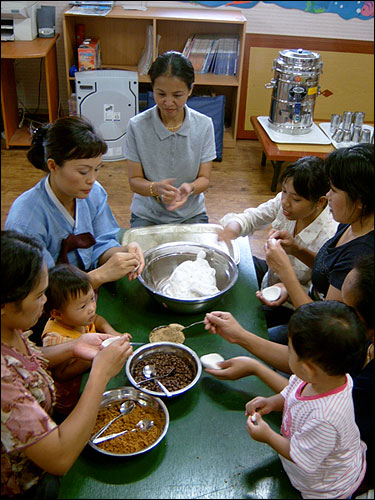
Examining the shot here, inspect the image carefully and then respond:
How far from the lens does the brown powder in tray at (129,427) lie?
108 centimetres

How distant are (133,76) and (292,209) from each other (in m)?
2.36

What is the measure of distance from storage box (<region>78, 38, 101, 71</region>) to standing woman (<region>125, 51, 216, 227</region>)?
84.7 inches

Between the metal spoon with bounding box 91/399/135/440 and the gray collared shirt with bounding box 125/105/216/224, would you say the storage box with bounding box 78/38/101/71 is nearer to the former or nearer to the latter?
the gray collared shirt with bounding box 125/105/216/224

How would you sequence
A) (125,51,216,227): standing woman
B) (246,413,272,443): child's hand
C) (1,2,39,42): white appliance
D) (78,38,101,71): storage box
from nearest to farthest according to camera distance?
(246,413,272,443): child's hand, (125,51,216,227): standing woman, (1,2,39,42): white appliance, (78,38,101,71): storage box

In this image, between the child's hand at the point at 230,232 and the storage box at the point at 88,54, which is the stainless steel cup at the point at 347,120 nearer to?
the child's hand at the point at 230,232

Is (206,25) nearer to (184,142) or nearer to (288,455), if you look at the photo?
(184,142)

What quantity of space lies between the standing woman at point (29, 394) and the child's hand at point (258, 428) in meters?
0.35

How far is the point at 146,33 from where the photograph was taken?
4125mm

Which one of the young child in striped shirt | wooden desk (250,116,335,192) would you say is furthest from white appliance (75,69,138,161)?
the young child in striped shirt

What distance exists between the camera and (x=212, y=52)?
12.6 feet

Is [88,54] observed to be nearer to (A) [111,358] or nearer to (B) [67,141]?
(B) [67,141]

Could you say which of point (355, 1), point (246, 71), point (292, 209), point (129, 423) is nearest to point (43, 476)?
point (129, 423)

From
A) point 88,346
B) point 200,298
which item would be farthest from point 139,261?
point 88,346

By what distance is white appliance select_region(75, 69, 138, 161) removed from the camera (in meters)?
2.70
